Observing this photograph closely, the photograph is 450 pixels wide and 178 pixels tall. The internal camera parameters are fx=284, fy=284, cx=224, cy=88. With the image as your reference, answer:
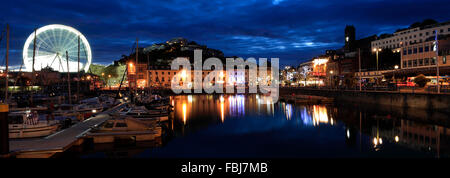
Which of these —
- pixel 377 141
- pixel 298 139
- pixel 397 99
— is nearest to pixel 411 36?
pixel 397 99

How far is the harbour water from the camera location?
920 inches

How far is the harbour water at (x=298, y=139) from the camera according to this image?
920 inches

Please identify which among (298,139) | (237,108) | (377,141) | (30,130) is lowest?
(298,139)

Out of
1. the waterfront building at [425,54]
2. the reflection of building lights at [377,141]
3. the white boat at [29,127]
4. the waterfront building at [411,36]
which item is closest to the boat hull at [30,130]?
the white boat at [29,127]

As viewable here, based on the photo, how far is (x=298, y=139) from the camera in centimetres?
3033

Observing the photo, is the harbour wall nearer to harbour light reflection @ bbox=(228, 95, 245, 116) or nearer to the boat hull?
harbour light reflection @ bbox=(228, 95, 245, 116)

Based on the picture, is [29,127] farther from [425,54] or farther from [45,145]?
[425,54]

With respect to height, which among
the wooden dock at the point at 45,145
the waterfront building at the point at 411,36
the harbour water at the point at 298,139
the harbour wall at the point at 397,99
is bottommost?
the harbour water at the point at 298,139

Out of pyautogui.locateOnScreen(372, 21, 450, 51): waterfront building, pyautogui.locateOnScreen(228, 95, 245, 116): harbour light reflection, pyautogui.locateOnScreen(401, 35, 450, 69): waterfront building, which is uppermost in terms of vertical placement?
pyautogui.locateOnScreen(372, 21, 450, 51): waterfront building

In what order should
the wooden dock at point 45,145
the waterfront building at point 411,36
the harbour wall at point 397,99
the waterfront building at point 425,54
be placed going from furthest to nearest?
the waterfront building at point 411,36 → the waterfront building at point 425,54 → the harbour wall at point 397,99 → the wooden dock at point 45,145

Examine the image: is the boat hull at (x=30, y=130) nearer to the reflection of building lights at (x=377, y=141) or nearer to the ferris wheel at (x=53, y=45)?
the reflection of building lights at (x=377, y=141)

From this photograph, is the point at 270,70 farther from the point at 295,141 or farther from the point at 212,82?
the point at 295,141

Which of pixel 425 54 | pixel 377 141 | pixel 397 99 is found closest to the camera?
pixel 377 141

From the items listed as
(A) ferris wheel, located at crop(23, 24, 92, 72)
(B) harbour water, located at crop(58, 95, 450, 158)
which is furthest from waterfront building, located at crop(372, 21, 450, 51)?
(A) ferris wheel, located at crop(23, 24, 92, 72)
